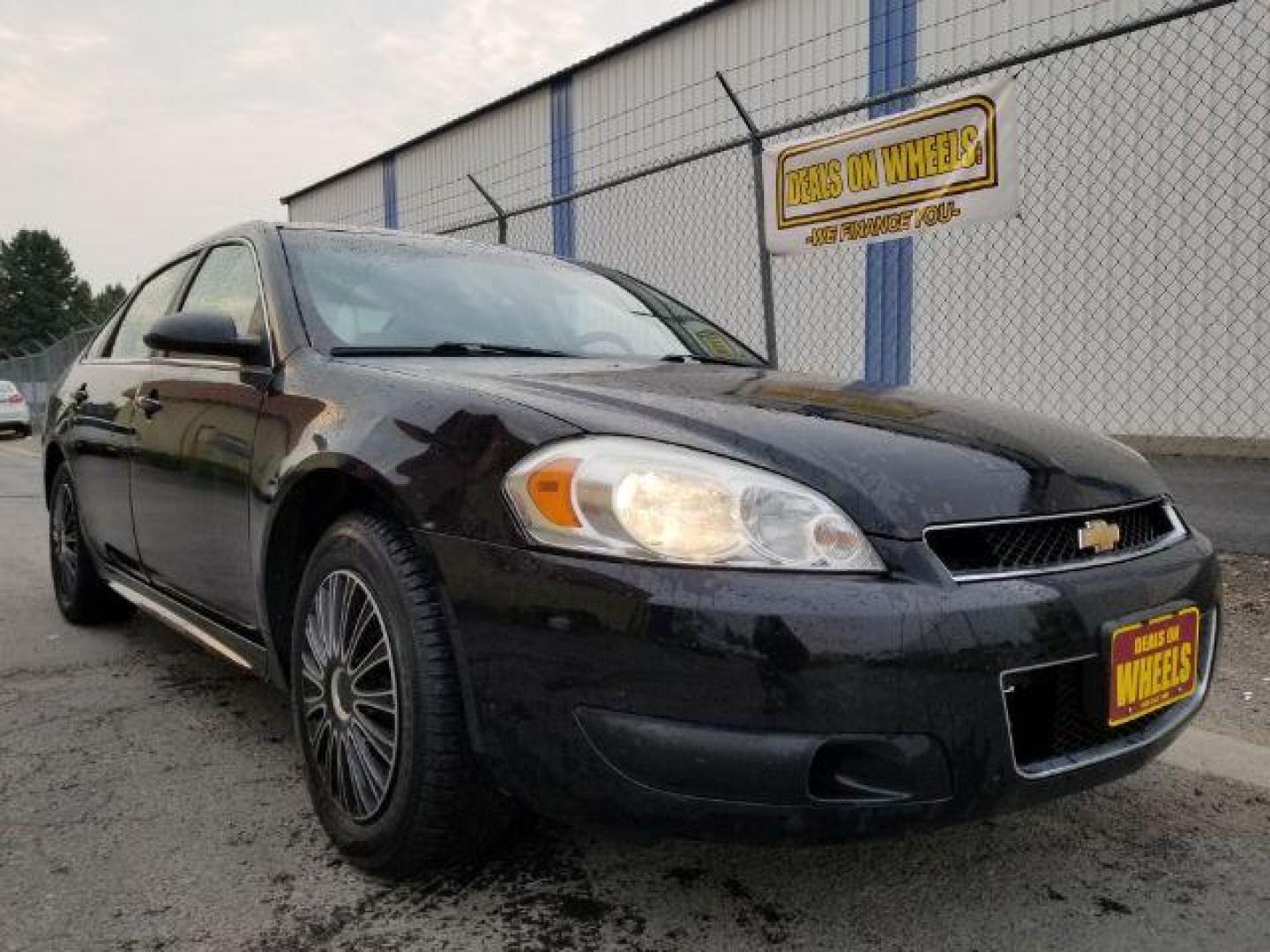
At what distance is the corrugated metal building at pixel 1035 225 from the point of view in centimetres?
737

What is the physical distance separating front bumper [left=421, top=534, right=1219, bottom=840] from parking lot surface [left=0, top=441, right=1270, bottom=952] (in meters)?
0.28

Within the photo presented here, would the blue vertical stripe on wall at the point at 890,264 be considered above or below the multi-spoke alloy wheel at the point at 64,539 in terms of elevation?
above

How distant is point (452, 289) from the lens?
2859mm

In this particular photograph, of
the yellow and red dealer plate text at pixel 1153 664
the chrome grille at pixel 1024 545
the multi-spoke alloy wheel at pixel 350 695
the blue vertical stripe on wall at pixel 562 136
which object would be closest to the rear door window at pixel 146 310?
the multi-spoke alloy wheel at pixel 350 695

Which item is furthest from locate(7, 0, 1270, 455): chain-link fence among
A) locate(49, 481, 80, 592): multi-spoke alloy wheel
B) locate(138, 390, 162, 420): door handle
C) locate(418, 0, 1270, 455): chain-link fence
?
locate(49, 481, 80, 592): multi-spoke alloy wheel

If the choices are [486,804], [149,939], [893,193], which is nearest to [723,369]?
[486,804]

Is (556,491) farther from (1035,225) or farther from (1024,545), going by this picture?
(1035,225)

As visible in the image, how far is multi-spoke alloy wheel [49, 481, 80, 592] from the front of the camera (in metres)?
4.00

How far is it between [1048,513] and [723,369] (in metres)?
1.13

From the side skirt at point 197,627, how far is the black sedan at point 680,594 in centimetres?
4

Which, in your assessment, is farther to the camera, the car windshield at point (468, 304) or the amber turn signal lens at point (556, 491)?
the car windshield at point (468, 304)

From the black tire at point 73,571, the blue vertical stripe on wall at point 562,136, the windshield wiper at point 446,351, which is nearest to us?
the windshield wiper at point 446,351

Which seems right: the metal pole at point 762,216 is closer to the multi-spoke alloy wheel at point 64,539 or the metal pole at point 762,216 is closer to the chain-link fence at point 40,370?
the multi-spoke alloy wheel at point 64,539

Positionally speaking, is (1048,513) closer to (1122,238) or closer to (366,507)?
(366,507)
